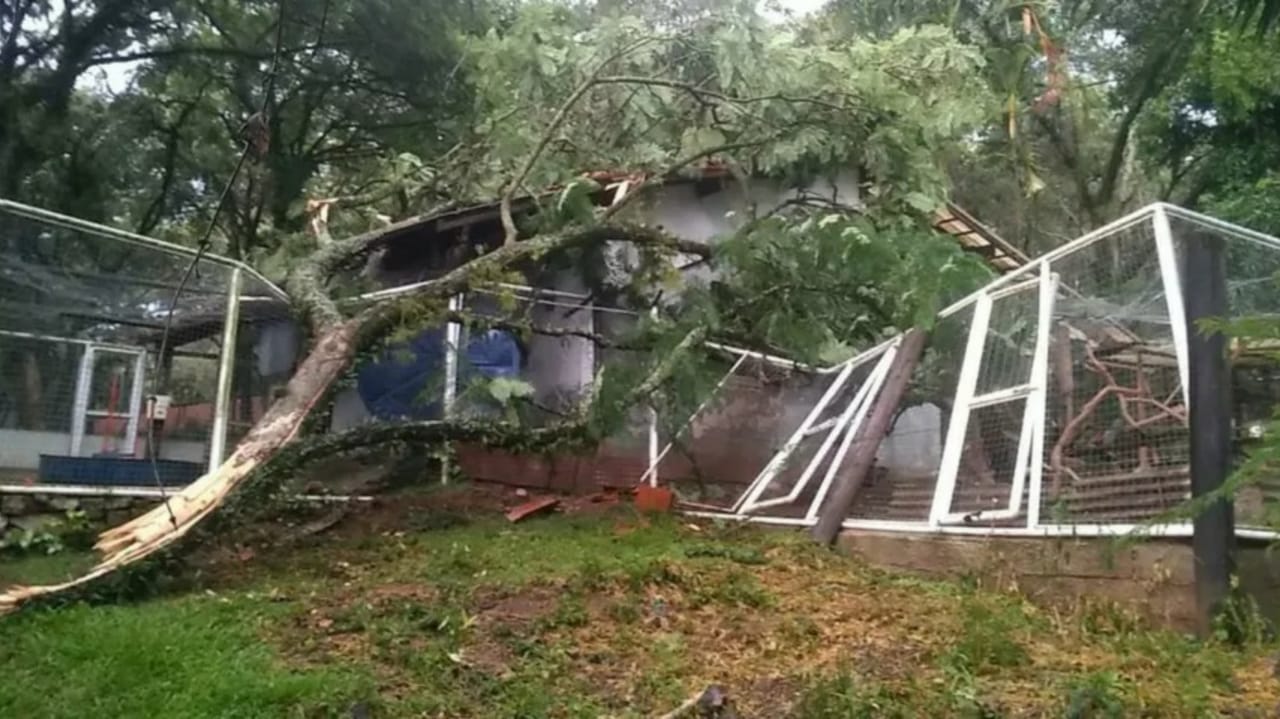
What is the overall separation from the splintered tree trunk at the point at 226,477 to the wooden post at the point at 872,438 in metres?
3.12

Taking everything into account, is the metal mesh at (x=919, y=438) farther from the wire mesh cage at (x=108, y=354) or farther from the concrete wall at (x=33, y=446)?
the concrete wall at (x=33, y=446)

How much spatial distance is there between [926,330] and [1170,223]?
183cm

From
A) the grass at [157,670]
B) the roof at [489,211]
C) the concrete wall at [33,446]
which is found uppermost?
the roof at [489,211]

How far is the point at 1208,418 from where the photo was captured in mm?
3787

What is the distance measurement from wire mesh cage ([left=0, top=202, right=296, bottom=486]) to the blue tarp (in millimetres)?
1772

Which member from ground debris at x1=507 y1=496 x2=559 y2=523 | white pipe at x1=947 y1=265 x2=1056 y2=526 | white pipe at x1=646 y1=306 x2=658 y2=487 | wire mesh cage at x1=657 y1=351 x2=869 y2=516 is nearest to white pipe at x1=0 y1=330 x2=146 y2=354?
ground debris at x1=507 y1=496 x2=559 y2=523

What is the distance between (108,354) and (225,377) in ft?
2.19

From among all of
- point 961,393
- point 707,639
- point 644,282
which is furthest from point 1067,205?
point 707,639

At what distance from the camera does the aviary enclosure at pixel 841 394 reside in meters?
4.30

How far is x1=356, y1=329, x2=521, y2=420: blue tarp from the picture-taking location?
26.7 ft

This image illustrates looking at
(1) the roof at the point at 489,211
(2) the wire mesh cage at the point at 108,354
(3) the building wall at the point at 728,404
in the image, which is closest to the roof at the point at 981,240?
(1) the roof at the point at 489,211

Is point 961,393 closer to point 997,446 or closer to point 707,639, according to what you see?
point 997,446

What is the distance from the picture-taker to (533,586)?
4664 mm

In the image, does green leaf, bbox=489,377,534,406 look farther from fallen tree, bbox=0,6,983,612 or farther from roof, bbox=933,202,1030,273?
roof, bbox=933,202,1030,273
